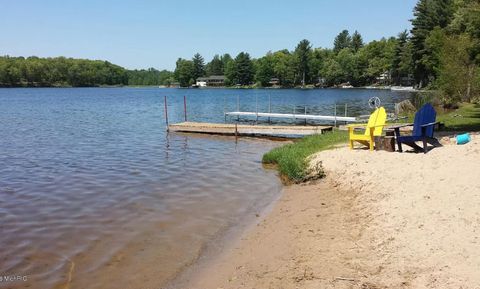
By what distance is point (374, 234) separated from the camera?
709cm

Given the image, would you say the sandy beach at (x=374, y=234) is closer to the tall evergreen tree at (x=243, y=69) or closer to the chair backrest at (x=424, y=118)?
the chair backrest at (x=424, y=118)

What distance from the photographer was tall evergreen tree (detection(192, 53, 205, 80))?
19059 centimetres

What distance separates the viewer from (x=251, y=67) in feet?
561

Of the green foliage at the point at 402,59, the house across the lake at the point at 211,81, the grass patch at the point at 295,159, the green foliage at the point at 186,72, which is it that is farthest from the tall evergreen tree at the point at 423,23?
the green foliage at the point at 186,72

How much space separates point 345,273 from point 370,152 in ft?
23.1

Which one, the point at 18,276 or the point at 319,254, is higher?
the point at 319,254

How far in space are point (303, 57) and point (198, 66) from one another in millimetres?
56828

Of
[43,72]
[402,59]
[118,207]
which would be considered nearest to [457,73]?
[118,207]

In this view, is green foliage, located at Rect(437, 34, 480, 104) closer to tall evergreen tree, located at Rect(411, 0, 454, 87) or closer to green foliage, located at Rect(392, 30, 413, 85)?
tall evergreen tree, located at Rect(411, 0, 454, 87)

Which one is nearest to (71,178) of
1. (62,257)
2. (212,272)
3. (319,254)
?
(62,257)

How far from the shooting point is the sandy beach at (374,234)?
222 inches

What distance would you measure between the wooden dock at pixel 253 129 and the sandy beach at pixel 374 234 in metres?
14.5

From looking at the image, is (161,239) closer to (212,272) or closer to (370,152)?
(212,272)

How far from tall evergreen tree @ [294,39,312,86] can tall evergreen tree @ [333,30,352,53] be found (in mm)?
36063
